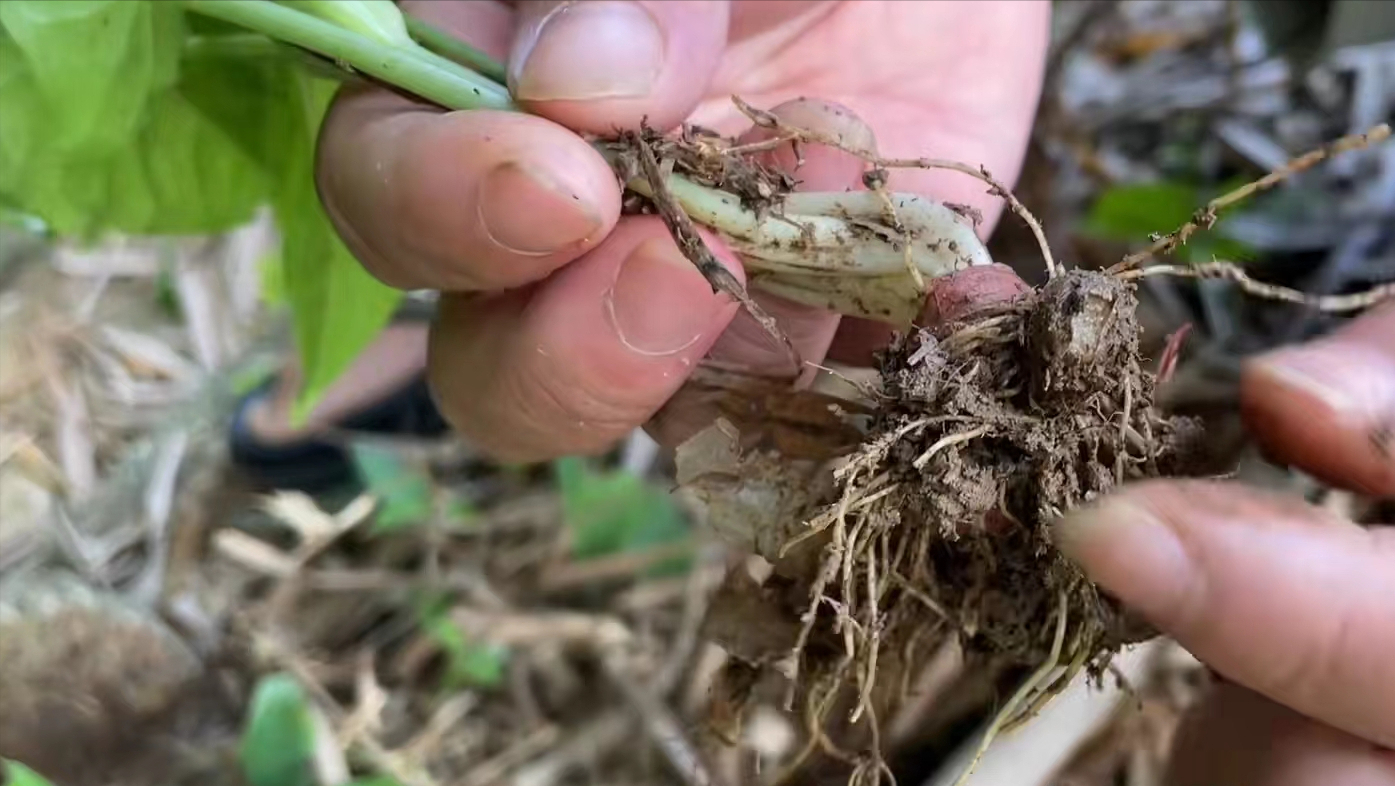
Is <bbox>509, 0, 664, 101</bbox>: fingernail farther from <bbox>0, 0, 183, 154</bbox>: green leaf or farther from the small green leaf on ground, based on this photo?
the small green leaf on ground

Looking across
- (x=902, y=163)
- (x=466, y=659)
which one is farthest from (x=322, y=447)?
(x=902, y=163)

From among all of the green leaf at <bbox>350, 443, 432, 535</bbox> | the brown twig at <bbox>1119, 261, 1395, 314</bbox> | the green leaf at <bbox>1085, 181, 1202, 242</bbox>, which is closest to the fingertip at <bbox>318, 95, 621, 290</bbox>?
the brown twig at <bbox>1119, 261, 1395, 314</bbox>

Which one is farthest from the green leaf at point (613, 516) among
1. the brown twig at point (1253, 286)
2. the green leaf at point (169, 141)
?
the brown twig at point (1253, 286)

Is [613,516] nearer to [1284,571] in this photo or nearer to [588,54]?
[588,54]

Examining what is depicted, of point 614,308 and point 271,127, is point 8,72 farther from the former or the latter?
point 614,308

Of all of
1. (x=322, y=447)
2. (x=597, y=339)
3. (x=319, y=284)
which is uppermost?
(x=597, y=339)

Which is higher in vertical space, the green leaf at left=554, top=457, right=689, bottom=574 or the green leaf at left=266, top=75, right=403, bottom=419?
the green leaf at left=266, top=75, right=403, bottom=419
